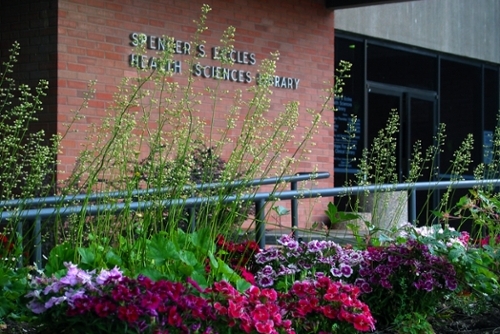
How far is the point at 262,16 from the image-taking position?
12.6m

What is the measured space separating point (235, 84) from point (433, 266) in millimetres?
7135

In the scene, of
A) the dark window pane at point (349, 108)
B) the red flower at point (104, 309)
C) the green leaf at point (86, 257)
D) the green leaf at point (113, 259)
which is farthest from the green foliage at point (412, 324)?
the dark window pane at point (349, 108)

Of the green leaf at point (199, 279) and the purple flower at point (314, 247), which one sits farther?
the purple flower at point (314, 247)

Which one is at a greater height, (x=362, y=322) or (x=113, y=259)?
(x=113, y=259)

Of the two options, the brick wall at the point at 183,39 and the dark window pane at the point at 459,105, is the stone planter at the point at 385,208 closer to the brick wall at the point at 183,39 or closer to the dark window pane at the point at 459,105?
the brick wall at the point at 183,39

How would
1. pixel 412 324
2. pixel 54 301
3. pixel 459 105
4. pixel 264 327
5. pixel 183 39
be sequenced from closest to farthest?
pixel 54 301 → pixel 264 327 → pixel 412 324 → pixel 183 39 → pixel 459 105

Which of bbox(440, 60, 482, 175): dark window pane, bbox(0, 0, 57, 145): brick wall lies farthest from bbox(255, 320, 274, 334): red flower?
bbox(440, 60, 482, 175): dark window pane

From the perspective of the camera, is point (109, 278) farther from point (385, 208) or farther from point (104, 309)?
point (385, 208)

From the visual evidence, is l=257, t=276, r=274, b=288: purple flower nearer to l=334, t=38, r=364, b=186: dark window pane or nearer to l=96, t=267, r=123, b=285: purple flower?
l=96, t=267, r=123, b=285: purple flower

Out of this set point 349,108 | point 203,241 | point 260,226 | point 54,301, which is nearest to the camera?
point 54,301

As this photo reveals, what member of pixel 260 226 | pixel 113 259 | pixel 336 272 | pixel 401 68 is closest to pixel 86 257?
pixel 113 259

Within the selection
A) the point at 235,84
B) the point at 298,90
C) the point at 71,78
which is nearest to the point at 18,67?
the point at 71,78

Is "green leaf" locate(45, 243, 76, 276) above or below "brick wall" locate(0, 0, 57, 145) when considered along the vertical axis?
below

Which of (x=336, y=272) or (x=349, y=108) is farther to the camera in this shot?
(x=349, y=108)
